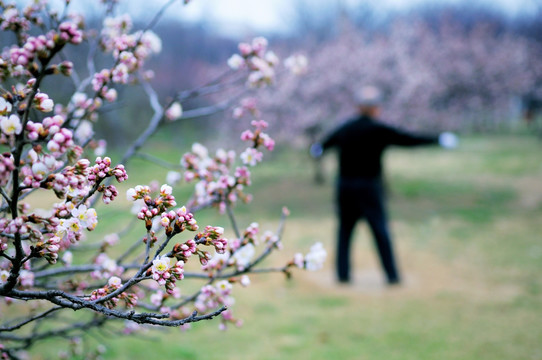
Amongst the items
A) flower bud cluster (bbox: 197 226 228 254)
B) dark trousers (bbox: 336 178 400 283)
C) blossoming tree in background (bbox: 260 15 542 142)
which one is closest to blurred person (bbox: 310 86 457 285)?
dark trousers (bbox: 336 178 400 283)

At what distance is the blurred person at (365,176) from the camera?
5.82 meters

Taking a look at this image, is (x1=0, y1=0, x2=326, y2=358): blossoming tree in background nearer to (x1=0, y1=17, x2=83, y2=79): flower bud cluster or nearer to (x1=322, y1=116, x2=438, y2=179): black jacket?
(x1=0, y1=17, x2=83, y2=79): flower bud cluster

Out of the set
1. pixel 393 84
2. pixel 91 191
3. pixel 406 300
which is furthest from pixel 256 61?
pixel 393 84

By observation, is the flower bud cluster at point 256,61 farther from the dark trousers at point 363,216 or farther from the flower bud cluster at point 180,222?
the dark trousers at point 363,216

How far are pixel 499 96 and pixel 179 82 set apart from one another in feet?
49.4

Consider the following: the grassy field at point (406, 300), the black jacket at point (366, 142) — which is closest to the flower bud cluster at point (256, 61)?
the grassy field at point (406, 300)

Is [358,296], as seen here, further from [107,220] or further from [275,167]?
[275,167]

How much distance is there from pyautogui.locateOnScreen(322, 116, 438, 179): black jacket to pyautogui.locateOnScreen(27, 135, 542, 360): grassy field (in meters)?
1.39

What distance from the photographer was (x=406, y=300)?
5.55 m

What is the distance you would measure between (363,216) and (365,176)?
0.47 m

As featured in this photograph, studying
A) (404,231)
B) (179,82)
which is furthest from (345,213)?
(179,82)

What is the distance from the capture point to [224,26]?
106 ft

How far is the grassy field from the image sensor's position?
4.46m

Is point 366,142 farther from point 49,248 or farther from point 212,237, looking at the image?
point 49,248
